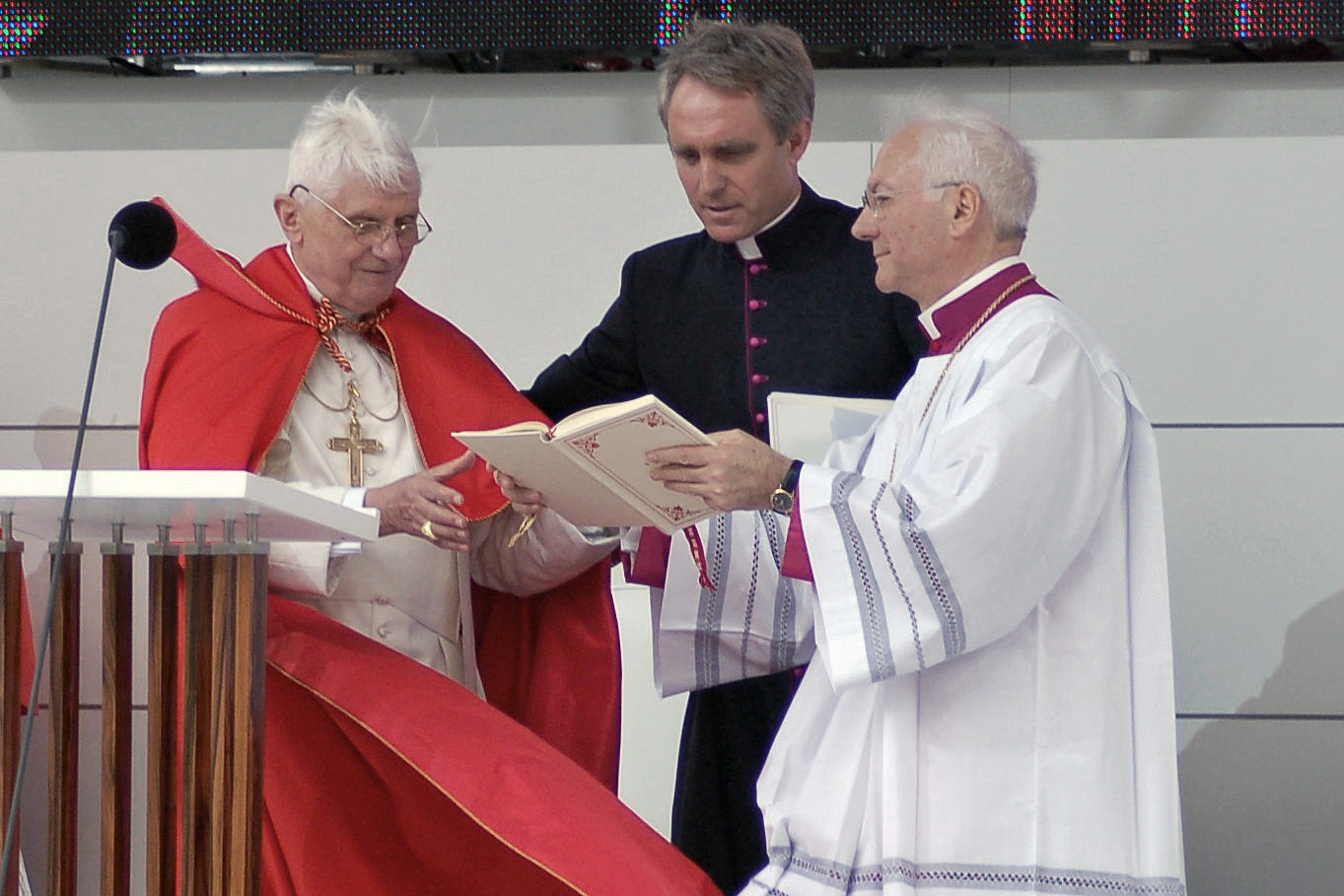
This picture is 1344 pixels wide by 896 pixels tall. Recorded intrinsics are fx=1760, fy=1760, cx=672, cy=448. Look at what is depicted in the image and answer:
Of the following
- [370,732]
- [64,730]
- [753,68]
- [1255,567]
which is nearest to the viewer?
[64,730]

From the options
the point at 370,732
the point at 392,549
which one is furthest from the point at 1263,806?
the point at 370,732

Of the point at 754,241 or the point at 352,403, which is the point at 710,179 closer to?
the point at 754,241

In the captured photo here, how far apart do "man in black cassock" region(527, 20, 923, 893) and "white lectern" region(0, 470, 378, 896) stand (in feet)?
3.87

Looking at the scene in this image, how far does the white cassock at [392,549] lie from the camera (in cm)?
295

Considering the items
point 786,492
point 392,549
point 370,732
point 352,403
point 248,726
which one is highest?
point 352,403

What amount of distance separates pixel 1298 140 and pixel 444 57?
7.05ft

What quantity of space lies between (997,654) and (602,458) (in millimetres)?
637

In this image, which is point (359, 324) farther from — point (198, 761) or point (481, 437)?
point (198, 761)

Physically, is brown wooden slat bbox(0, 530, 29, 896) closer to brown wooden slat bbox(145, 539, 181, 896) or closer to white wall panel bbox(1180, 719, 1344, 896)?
brown wooden slat bbox(145, 539, 181, 896)

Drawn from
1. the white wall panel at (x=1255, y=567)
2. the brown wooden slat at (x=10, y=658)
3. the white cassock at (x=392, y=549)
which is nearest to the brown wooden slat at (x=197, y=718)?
the brown wooden slat at (x=10, y=658)

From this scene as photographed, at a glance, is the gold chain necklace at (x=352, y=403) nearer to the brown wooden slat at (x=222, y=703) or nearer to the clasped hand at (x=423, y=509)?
the clasped hand at (x=423, y=509)

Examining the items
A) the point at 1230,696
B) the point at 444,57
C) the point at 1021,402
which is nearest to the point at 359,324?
the point at 1021,402

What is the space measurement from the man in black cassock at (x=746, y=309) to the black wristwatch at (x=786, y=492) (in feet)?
2.34

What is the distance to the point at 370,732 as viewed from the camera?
2.68m
